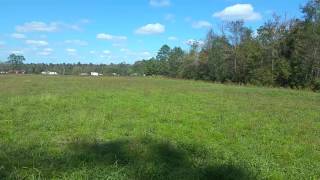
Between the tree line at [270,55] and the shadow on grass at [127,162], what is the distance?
48.2 metres

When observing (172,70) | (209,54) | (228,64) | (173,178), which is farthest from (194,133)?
(172,70)

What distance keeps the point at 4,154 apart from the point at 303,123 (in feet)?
36.7

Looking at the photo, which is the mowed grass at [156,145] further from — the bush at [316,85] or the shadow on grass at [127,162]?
the bush at [316,85]

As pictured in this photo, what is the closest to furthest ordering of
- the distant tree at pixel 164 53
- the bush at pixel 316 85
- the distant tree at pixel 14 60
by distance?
1. the bush at pixel 316 85
2. the distant tree at pixel 164 53
3. the distant tree at pixel 14 60

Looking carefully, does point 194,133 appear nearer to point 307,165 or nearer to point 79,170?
point 307,165

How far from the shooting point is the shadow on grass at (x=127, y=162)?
770cm

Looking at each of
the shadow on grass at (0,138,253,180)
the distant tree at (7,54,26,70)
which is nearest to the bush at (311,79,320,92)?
the shadow on grass at (0,138,253,180)

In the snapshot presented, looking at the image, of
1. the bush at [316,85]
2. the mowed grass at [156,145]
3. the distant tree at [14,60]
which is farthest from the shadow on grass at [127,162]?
the distant tree at [14,60]

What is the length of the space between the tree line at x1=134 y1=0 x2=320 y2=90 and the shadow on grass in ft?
158

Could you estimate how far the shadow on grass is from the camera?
770 cm

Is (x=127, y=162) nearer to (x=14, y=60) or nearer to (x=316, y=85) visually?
(x=316, y=85)

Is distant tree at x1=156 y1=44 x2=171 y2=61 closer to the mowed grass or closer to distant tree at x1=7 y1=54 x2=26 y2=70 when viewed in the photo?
distant tree at x1=7 y1=54 x2=26 y2=70

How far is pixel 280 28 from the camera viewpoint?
66.2 meters

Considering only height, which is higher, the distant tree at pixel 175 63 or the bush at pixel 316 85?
the distant tree at pixel 175 63
